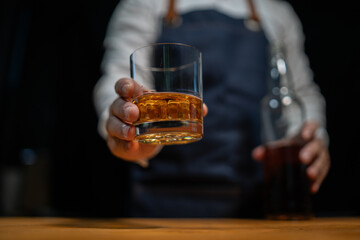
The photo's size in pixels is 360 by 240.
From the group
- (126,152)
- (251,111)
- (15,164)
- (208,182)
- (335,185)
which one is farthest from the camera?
(15,164)

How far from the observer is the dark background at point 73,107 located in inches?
92.7

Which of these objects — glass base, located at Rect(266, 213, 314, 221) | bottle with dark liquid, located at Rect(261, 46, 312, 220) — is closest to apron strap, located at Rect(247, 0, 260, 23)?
bottle with dark liquid, located at Rect(261, 46, 312, 220)

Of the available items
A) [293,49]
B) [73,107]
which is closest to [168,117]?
[293,49]

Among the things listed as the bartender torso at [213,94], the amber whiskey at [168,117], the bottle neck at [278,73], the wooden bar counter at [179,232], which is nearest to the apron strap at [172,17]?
the bartender torso at [213,94]

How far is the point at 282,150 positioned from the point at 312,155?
98 millimetres

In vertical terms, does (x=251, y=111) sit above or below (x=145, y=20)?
below

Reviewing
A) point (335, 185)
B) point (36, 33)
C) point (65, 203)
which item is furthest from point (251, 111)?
point (36, 33)

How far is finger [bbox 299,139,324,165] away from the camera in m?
1.03

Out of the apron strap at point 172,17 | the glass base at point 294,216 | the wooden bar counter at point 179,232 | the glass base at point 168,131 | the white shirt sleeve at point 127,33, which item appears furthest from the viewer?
the apron strap at point 172,17

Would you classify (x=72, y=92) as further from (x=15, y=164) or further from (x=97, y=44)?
(x=15, y=164)

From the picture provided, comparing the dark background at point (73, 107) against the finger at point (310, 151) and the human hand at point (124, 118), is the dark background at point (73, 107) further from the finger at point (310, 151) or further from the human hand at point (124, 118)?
the human hand at point (124, 118)

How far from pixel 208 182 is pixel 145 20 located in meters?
0.83

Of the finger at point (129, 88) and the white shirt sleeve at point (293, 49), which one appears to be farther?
the white shirt sleeve at point (293, 49)

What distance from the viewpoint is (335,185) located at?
90.9 inches
